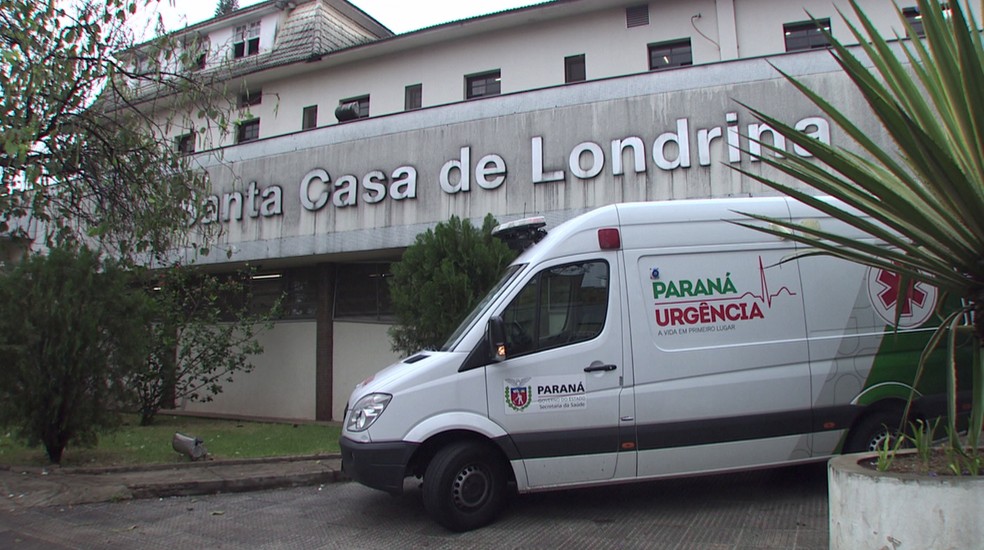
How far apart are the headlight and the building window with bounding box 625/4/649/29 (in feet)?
40.5

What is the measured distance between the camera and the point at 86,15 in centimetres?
707

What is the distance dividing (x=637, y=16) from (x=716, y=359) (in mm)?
11393

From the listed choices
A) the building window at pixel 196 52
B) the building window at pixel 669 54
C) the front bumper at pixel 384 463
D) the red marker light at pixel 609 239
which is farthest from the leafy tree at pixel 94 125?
the building window at pixel 669 54

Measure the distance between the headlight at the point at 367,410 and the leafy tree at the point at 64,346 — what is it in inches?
172

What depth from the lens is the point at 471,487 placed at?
5.44 m

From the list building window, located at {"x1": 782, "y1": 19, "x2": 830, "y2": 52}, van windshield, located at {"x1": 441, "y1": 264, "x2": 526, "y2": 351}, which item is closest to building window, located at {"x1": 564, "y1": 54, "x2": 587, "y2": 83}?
building window, located at {"x1": 782, "y1": 19, "x2": 830, "y2": 52}

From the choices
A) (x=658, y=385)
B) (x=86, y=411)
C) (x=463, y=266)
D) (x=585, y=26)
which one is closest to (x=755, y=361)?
(x=658, y=385)

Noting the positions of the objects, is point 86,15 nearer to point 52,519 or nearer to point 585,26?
point 52,519

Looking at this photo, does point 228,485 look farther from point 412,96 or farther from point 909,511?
point 412,96

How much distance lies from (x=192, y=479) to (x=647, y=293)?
561 cm

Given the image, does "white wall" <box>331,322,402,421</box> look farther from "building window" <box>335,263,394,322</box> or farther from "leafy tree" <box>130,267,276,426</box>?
"leafy tree" <box>130,267,276,426</box>

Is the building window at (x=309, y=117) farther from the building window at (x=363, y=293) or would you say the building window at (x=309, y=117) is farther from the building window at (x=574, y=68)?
the building window at (x=574, y=68)

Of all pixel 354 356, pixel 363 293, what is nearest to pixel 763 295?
pixel 363 293

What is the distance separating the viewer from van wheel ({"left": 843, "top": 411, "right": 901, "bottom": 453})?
5.99 m
